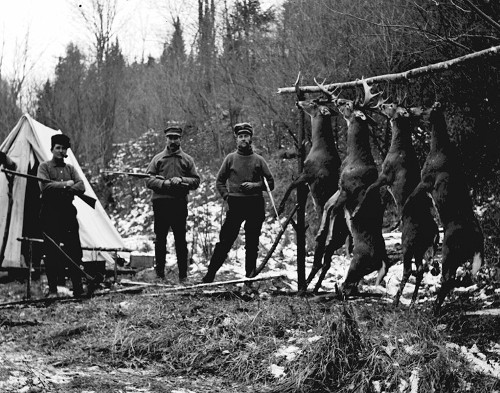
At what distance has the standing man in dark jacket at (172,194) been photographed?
29.1ft

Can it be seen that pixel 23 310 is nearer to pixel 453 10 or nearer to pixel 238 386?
pixel 238 386

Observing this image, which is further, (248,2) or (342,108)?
(248,2)

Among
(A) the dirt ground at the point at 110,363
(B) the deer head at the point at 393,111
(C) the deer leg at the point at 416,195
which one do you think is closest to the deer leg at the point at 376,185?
(C) the deer leg at the point at 416,195

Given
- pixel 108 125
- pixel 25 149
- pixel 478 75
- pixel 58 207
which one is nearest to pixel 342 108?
pixel 478 75

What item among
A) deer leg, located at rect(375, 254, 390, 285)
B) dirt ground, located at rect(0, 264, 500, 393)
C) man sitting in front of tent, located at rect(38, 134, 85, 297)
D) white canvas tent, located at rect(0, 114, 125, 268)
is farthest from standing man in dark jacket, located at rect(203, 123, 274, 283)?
deer leg, located at rect(375, 254, 390, 285)

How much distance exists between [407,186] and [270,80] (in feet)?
31.2

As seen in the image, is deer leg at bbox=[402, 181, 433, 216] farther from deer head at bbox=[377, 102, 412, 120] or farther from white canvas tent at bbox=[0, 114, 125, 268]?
white canvas tent at bbox=[0, 114, 125, 268]

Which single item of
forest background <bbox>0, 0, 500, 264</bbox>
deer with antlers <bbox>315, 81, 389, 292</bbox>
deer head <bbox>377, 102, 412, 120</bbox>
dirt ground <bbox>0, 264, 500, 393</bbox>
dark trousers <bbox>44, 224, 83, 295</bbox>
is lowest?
dirt ground <bbox>0, 264, 500, 393</bbox>

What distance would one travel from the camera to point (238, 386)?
4.26m

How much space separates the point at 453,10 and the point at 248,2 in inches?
522

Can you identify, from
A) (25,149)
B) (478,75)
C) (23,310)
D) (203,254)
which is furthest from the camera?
(203,254)

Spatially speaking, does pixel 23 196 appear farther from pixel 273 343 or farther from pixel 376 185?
pixel 376 185

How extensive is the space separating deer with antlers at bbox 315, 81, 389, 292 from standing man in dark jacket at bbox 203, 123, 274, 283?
2.41 metres

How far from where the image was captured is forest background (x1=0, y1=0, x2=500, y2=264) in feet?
22.6
